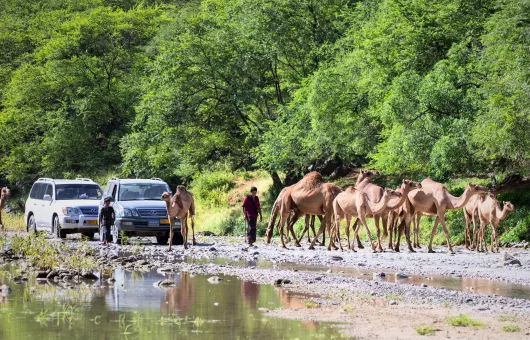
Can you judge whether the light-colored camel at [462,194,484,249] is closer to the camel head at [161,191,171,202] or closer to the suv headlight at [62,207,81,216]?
the camel head at [161,191,171,202]

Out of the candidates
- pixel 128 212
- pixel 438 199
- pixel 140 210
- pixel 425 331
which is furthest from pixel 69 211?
pixel 425 331

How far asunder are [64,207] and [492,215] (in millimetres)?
14914

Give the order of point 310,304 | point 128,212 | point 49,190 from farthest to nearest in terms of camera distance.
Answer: point 49,190, point 128,212, point 310,304

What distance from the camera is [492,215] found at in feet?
87.8

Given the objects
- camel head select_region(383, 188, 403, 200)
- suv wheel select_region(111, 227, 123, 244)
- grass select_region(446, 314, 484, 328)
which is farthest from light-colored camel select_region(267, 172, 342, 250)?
grass select_region(446, 314, 484, 328)

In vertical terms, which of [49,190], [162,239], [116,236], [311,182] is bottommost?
[162,239]

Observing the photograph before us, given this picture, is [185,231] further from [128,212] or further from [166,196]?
[128,212]

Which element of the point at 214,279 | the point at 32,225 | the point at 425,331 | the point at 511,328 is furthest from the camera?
the point at 32,225

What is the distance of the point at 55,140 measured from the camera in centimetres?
6150

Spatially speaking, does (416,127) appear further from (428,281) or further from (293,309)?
(293,309)

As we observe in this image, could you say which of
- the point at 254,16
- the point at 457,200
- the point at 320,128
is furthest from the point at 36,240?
the point at 254,16

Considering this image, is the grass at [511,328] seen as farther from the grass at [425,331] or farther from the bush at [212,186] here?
the bush at [212,186]

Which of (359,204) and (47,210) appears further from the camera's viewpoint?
(47,210)

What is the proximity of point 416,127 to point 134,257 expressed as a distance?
459 inches
